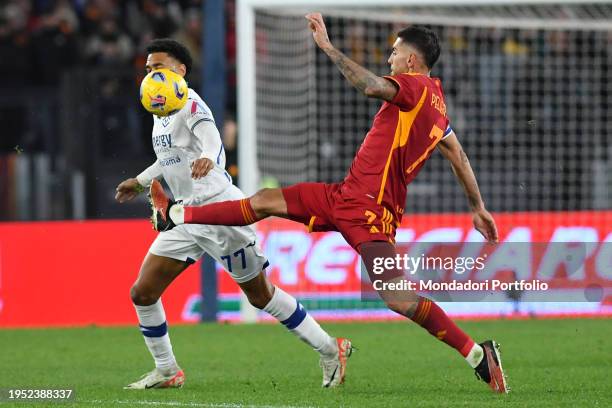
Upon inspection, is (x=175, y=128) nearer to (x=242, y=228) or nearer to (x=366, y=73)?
(x=242, y=228)

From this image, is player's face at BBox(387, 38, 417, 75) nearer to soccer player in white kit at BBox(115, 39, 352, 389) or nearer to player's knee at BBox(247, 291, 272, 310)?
soccer player in white kit at BBox(115, 39, 352, 389)

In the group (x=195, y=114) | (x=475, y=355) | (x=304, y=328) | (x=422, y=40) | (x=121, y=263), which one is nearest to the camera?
(x=475, y=355)

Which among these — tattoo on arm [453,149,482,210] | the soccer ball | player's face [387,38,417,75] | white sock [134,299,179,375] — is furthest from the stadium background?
player's face [387,38,417,75]

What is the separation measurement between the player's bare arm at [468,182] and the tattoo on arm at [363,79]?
0.93 m

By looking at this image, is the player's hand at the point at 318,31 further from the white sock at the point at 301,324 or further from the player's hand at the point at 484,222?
the white sock at the point at 301,324

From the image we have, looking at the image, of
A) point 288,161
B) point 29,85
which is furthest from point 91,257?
point 29,85

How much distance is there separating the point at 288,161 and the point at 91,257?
2.59 meters

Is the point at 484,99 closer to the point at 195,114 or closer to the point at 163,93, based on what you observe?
the point at 195,114

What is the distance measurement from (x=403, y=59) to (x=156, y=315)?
7.56ft

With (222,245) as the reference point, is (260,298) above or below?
below

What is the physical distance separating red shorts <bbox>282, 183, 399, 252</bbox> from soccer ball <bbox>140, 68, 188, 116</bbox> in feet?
3.16

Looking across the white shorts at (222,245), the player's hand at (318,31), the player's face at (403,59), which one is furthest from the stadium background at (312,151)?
the player's hand at (318,31)

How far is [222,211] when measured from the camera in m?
7.17

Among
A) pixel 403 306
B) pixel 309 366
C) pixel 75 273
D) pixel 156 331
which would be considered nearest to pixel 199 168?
pixel 156 331
